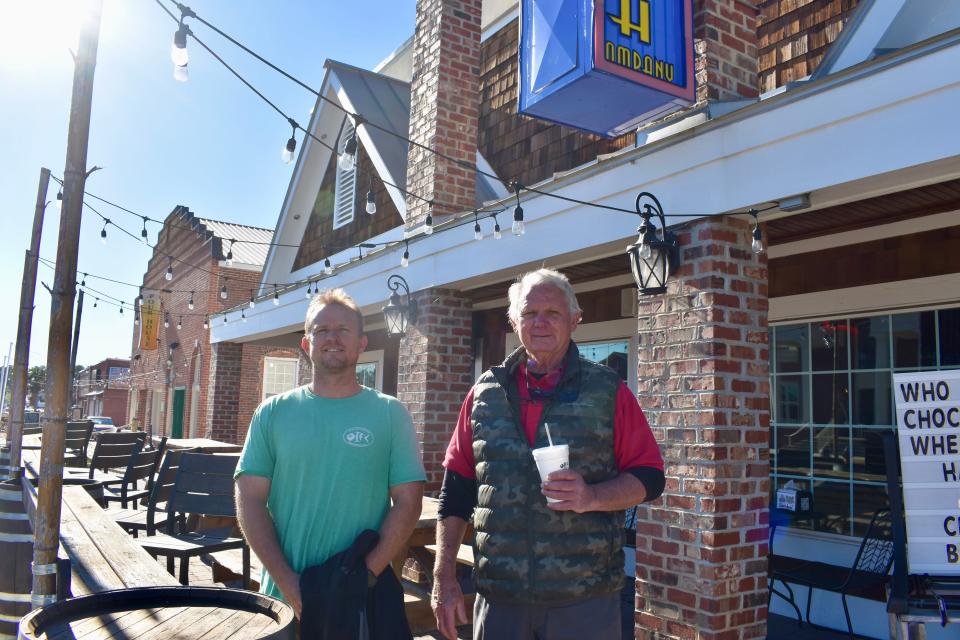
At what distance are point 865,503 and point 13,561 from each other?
515 centimetres

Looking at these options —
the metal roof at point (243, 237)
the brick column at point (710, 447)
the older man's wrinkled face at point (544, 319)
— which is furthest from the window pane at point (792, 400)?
the metal roof at point (243, 237)

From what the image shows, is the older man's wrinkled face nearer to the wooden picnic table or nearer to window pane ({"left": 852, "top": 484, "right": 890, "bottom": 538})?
window pane ({"left": 852, "top": 484, "right": 890, "bottom": 538})

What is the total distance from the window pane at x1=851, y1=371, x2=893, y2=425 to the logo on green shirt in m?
4.08

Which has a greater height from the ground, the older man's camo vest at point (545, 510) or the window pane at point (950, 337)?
the window pane at point (950, 337)

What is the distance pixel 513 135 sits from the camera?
8.07 m

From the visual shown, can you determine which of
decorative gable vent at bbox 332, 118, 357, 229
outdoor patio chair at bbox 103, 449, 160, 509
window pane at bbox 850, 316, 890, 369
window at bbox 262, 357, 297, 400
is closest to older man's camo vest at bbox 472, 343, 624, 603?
window pane at bbox 850, 316, 890, 369

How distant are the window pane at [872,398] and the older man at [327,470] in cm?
391

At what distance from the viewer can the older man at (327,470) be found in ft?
7.88

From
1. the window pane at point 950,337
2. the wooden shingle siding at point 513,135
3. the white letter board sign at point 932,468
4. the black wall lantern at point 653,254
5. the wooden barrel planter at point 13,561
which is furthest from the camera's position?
the wooden shingle siding at point 513,135

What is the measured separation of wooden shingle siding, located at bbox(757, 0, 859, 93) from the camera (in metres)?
4.99

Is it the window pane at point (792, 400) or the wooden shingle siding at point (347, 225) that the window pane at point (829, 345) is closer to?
the window pane at point (792, 400)

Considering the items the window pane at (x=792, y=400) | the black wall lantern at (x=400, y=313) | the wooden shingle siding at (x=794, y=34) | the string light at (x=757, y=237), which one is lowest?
the window pane at (x=792, y=400)

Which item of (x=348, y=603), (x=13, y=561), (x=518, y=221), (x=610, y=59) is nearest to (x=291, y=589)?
(x=348, y=603)

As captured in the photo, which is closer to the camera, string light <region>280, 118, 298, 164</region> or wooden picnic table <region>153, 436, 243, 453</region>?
string light <region>280, 118, 298, 164</region>
